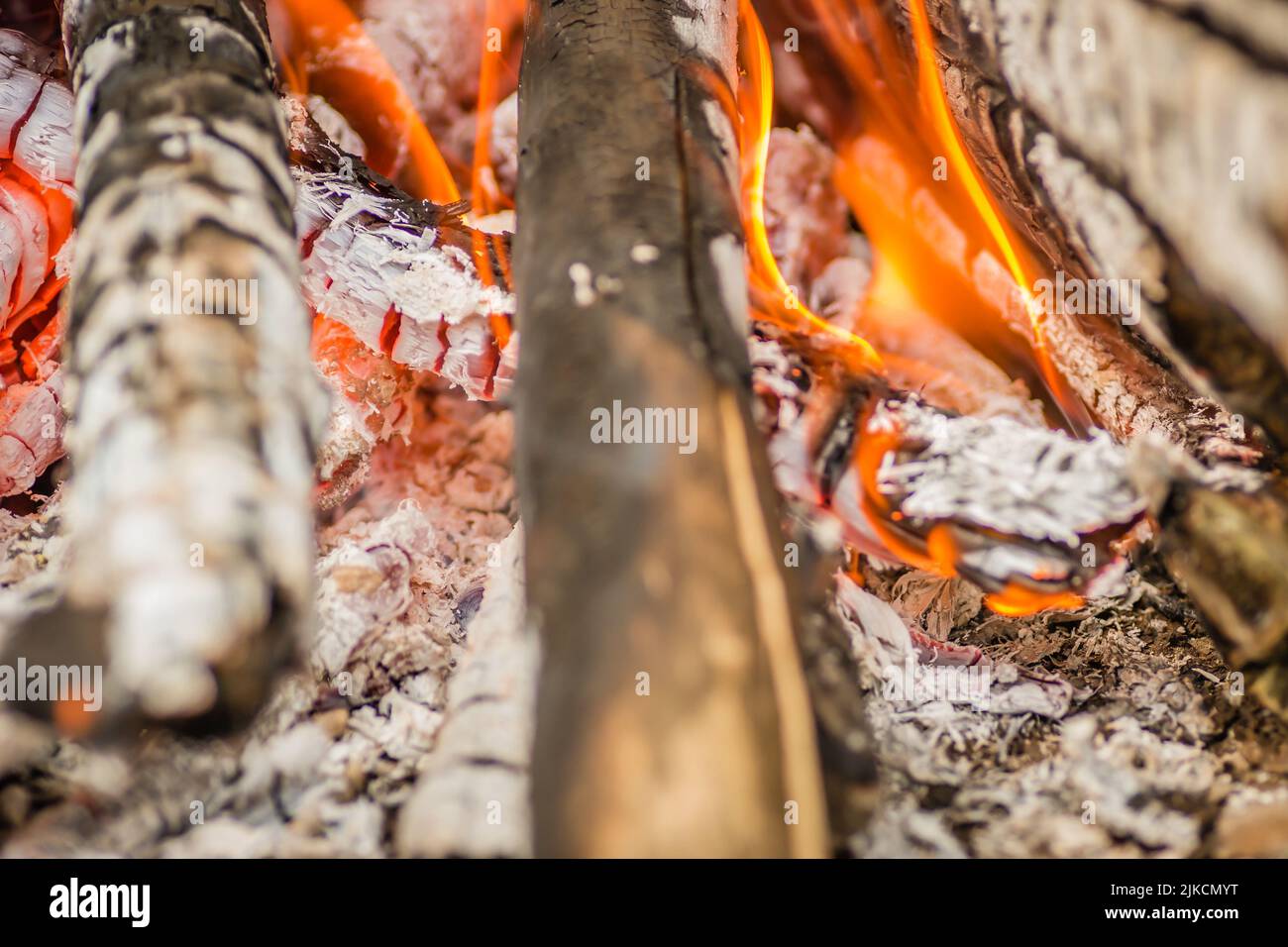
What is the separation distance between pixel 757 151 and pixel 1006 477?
114 centimetres

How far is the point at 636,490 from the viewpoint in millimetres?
784

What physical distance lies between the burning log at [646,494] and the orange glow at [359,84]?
3.17 feet

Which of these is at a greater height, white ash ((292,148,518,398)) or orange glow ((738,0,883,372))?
orange glow ((738,0,883,372))

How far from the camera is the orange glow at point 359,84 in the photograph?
198cm

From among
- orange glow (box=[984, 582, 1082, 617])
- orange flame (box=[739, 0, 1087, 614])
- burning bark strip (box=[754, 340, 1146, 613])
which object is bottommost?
orange glow (box=[984, 582, 1082, 617])

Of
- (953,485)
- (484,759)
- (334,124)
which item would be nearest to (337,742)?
(484,759)

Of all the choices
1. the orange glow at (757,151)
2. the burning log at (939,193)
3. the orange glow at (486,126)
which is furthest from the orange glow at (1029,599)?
the orange glow at (486,126)

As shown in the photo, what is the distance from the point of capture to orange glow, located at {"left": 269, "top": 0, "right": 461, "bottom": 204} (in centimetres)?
198

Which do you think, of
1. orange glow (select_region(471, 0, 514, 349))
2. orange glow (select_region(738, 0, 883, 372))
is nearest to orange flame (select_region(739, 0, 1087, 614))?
orange glow (select_region(738, 0, 883, 372))

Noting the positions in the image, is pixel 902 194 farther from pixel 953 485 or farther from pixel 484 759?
pixel 484 759

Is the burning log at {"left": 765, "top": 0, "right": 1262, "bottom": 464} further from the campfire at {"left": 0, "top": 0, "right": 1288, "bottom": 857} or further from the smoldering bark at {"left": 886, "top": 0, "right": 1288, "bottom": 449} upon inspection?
the smoldering bark at {"left": 886, "top": 0, "right": 1288, "bottom": 449}
